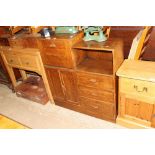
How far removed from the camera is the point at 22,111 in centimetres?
260

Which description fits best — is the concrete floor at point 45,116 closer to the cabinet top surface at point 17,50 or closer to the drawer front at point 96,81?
the drawer front at point 96,81

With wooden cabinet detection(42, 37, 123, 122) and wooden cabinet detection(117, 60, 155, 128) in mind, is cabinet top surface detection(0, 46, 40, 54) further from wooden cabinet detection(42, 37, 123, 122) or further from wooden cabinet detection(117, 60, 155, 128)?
wooden cabinet detection(117, 60, 155, 128)

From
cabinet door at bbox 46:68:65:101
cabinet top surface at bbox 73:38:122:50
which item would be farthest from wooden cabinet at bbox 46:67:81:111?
cabinet top surface at bbox 73:38:122:50

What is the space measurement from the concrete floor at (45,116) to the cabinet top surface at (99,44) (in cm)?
101

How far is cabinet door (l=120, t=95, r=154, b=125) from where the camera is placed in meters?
1.77

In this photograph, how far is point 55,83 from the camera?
2367 millimetres

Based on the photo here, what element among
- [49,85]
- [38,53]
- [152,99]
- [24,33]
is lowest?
[49,85]

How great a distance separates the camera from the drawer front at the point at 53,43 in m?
1.92

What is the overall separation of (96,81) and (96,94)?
19 cm

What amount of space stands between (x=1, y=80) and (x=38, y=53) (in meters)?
1.49

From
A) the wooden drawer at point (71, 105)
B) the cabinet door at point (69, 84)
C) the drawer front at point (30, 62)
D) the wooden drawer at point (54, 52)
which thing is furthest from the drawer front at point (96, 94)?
the drawer front at point (30, 62)

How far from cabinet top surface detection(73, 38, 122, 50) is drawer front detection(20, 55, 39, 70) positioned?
2.27 feet

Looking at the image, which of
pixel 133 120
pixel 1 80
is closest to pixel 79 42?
pixel 133 120

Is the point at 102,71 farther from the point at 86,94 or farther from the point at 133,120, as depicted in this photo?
the point at 133,120
